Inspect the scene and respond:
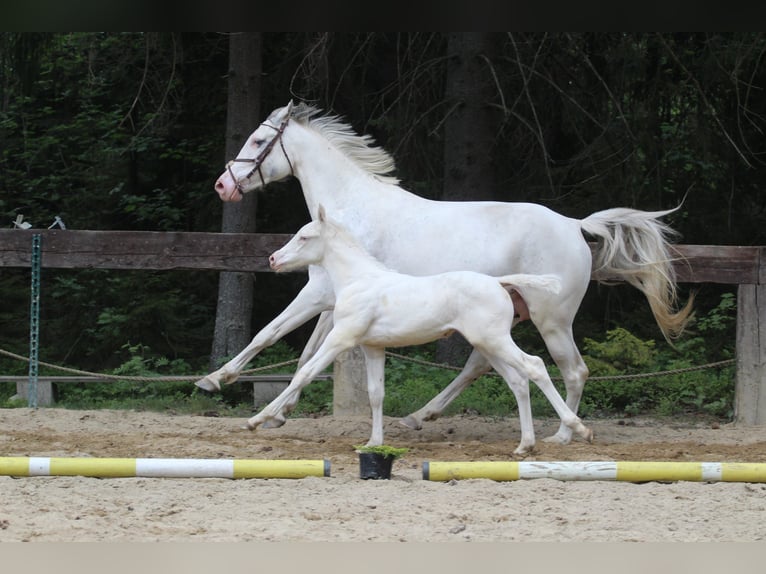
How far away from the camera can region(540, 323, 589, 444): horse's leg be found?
8047 mm

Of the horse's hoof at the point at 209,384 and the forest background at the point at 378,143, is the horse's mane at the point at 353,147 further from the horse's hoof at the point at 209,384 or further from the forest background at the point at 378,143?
the forest background at the point at 378,143

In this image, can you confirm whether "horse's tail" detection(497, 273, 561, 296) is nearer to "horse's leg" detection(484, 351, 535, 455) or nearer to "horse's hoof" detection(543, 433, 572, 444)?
"horse's leg" detection(484, 351, 535, 455)

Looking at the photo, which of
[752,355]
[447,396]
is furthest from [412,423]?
[752,355]

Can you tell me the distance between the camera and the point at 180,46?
13.1 metres

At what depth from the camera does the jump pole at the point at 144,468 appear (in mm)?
5785

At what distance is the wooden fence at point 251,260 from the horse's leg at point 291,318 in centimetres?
155

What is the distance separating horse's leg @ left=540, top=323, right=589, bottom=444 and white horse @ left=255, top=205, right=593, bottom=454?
0.49 metres

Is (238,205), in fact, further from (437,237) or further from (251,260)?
(437,237)

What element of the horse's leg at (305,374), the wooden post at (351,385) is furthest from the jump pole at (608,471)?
the wooden post at (351,385)

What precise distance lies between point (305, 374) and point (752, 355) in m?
4.15

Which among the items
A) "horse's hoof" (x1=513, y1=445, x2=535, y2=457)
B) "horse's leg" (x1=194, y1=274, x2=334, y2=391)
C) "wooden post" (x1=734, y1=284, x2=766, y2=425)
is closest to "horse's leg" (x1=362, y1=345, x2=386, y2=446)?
"horse's leg" (x1=194, y1=274, x2=334, y2=391)

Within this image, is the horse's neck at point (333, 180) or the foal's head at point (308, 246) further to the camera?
the horse's neck at point (333, 180)

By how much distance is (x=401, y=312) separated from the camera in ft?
23.8

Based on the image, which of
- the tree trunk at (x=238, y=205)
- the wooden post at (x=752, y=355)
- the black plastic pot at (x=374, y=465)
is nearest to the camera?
the black plastic pot at (x=374, y=465)
